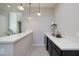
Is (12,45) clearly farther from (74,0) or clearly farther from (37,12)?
(37,12)

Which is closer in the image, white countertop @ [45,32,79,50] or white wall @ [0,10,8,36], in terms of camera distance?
white countertop @ [45,32,79,50]

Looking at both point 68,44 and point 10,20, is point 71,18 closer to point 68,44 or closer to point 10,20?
point 68,44

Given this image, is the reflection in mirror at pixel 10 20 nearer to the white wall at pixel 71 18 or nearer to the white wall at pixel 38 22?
the white wall at pixel 38 22

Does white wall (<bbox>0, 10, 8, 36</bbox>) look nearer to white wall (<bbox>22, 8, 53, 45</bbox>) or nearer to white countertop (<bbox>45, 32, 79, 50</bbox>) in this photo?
white wall (<bbox>22, 8, 53, 45</bbox>)

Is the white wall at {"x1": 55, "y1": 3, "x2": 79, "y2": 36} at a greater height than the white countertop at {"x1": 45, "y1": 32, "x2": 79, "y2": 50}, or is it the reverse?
the white wall at {"x1": 55, "y1": 3, "x2": 79, "y2": 36}

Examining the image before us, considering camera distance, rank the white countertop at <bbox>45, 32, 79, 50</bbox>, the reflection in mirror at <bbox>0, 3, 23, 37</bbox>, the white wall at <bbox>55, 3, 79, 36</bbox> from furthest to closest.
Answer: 1. the reflection in mirror at <bbox>0, 3, 23, 37</bbox>
2. the white wall at <bbox>55, 3, 79, 36</bbox>
3. the white countertop at <bbox>45, 32, 79, 50</bbox>

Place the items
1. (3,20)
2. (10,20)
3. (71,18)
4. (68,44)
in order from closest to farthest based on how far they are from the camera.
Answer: (68,44) → (71,18) → (3,20) → (10,20)

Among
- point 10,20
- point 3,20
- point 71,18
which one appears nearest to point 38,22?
point 10,20

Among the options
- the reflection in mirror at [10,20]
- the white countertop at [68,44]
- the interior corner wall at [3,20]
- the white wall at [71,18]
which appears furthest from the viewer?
the reflection in mirror at [10,20]

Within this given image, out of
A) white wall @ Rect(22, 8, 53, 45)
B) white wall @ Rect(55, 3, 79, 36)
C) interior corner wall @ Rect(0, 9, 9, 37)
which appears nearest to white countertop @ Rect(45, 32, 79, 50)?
white wall @ Rect(55, 3, 79, 36)

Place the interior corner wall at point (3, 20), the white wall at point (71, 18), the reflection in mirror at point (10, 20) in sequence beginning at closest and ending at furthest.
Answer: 1. the white wall at point (71, 18)
2. the interior corner wall at point (3, 20)
3. the reflection in mirror at point (10, 20)

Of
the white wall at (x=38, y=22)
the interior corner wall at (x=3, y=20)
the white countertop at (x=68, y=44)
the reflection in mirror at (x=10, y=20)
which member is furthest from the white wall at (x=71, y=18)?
the interior corner wall at (x=3, y=20)

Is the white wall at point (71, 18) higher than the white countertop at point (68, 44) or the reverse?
higher

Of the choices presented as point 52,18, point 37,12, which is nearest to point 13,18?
point 37,12
